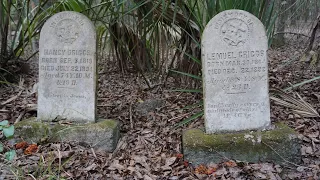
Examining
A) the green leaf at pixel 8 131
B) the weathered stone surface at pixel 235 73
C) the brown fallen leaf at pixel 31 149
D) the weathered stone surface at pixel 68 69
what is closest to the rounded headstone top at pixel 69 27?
the weathered stone surface at pixel 68 69

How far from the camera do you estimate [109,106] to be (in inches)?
145

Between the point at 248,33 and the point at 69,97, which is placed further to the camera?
the point at 69,97

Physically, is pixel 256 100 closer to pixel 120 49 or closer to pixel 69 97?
pixel 69 97

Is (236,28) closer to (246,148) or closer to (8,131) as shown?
Answer: (246,148)

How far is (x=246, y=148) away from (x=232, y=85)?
0.51 metres

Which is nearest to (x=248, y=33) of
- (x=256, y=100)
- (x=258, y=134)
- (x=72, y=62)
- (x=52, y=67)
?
(x=256, y=100)

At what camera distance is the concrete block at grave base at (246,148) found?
2.55 meters

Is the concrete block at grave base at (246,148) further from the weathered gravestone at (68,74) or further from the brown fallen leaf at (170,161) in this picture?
the weathered gravestone at (68,74)

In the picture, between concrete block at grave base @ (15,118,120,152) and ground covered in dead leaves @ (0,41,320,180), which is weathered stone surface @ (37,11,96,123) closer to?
concrete block at grave base @ (15,118,120,152)

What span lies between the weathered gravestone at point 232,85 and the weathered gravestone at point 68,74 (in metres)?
0.84

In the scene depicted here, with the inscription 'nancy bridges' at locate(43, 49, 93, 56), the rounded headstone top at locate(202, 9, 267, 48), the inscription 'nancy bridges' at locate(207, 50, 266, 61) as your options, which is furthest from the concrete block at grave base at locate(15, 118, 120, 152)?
the rounded headstone top at locate(202, 9, 267, 48)

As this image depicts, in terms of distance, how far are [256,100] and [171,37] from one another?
1.77 metres

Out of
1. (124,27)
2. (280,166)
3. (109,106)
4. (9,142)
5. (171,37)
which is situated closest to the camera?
(280,166)

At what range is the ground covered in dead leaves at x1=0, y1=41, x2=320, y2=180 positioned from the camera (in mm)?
2414
